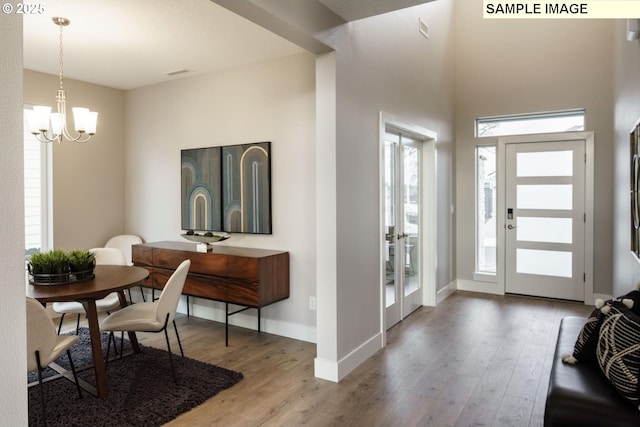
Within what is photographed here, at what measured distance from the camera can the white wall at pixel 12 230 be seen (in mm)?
1145

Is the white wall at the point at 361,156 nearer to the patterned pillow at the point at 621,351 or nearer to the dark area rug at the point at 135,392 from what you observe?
the dark area rug at the point at 135,392

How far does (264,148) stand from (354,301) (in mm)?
1746

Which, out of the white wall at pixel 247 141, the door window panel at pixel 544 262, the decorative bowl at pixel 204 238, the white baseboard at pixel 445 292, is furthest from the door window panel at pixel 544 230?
the decorative bowl at pixel 204 238

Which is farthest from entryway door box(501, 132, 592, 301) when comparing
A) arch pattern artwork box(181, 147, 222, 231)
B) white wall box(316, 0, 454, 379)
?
arch pattern artwork box(181, 147, 222, 231)

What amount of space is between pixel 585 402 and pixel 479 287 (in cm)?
428

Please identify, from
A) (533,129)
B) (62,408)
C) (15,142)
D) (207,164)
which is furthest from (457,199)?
(15,142)

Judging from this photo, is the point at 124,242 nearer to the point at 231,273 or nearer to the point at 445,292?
the point at 231,273

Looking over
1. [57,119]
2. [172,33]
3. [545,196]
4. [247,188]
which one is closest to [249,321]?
[247,188]

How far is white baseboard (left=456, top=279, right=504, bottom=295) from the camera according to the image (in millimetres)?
5773

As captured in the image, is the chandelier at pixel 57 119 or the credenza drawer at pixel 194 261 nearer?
the chandelier at pixel 57 119

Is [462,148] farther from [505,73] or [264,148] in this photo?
[264,148]

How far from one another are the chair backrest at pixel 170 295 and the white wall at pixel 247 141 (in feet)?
4.00

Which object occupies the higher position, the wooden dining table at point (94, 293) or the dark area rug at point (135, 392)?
the wooden dining table at point (94, 293)

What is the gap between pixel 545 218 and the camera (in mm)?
5488
